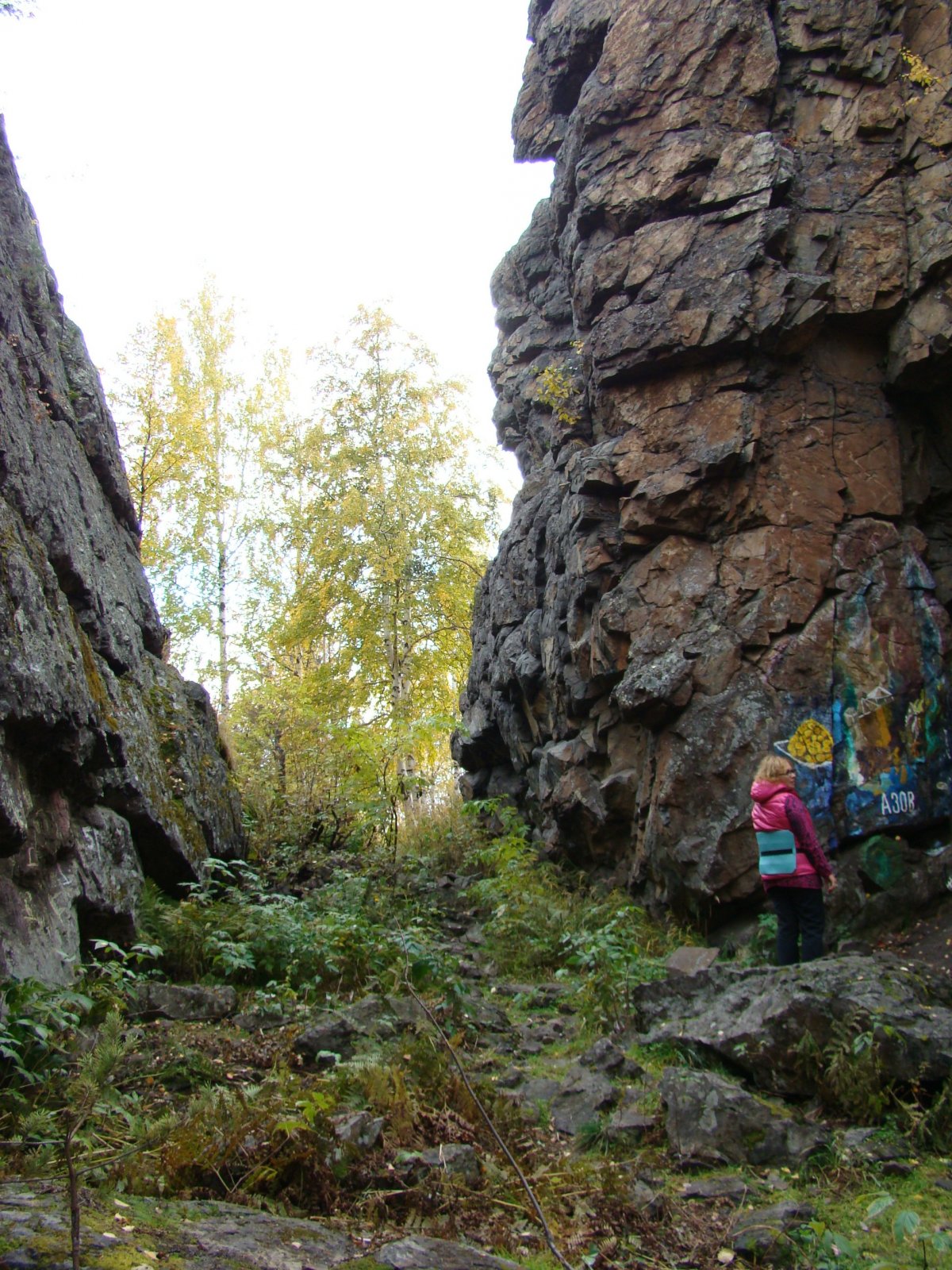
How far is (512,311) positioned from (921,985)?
13.0 m

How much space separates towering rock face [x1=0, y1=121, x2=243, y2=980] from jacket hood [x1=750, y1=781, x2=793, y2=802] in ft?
16.2

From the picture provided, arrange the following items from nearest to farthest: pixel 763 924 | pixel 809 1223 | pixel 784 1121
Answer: pixel 809 1223 < pixel 784 1121 < pixel 763 924

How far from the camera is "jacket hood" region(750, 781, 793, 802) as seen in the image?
7012 mm

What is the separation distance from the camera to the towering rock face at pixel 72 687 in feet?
18.9

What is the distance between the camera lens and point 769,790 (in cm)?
703

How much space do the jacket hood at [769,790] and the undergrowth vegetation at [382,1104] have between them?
1618mm

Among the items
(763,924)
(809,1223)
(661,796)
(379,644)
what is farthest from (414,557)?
(809,1223)

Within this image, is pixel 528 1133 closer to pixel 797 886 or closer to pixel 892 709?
pixel 797 886

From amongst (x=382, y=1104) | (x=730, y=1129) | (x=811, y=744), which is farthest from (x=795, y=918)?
(x=382, y=1104)

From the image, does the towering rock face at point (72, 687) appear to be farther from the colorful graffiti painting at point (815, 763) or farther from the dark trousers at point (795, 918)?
the colorful graffiti painting at point (815, 763)

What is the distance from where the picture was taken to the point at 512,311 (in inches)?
622

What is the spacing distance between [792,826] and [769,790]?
1.03ft

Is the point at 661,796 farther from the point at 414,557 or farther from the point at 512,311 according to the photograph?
the point at 414,557

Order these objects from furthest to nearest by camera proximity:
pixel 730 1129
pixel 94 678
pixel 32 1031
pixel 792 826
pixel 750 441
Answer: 1. pixel 750 441
2. pixel 94 678
3. pixel 792 826
4. pixel 32 1031
5. pixel 730 1129
